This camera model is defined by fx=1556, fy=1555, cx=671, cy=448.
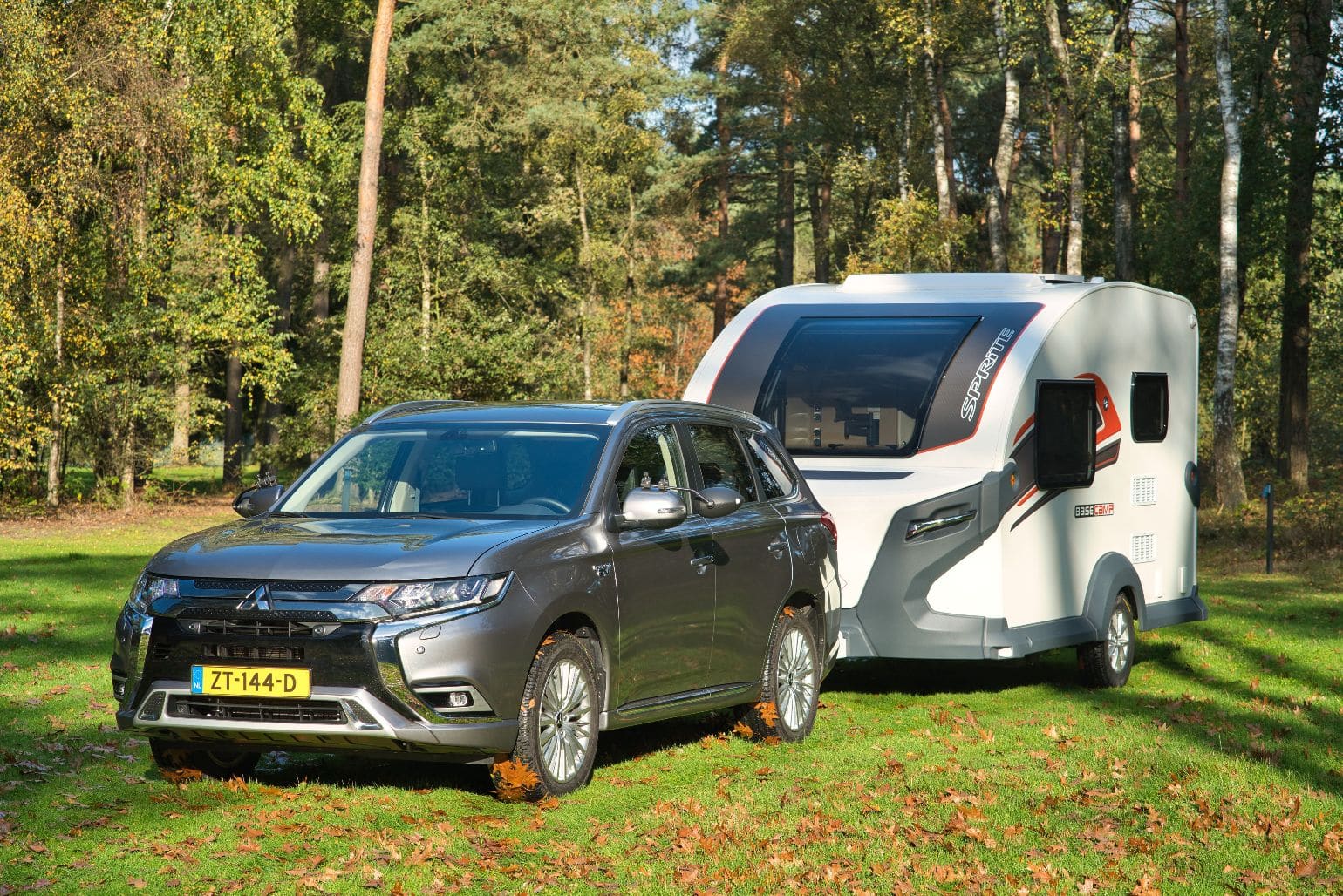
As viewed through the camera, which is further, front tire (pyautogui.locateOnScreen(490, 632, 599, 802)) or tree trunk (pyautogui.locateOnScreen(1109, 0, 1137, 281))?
tree trunk (pyautogui.locateOnScreen(1109, 0, 1137, 281))

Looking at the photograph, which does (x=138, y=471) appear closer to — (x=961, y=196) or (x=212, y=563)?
(x=212, y=563)

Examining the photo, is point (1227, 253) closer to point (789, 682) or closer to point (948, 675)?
point (948, 675)

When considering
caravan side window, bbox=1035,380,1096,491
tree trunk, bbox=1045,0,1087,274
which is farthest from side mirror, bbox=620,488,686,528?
tree trunk, bbox=1045,0,1087,274

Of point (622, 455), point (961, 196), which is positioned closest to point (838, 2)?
point (961, 196)

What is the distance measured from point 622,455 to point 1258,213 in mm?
26288

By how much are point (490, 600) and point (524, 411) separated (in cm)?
186

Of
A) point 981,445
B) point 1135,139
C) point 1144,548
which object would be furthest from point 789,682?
point 1135,139

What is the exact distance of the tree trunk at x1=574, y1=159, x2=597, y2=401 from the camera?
48844 mm

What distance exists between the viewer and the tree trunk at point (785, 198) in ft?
174

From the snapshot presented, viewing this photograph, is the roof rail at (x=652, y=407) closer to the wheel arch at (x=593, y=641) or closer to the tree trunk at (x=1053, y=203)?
the wheel arch at (x=593, y=641)

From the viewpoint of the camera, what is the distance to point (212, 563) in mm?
7047

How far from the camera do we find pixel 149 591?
7.13 meters

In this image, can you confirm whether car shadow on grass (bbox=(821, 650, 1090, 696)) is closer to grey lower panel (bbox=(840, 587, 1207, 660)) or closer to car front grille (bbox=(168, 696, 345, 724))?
grey lower panel (bbox=(840, 587, 1207, 660))

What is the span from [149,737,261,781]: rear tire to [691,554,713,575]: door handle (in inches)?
97.3
